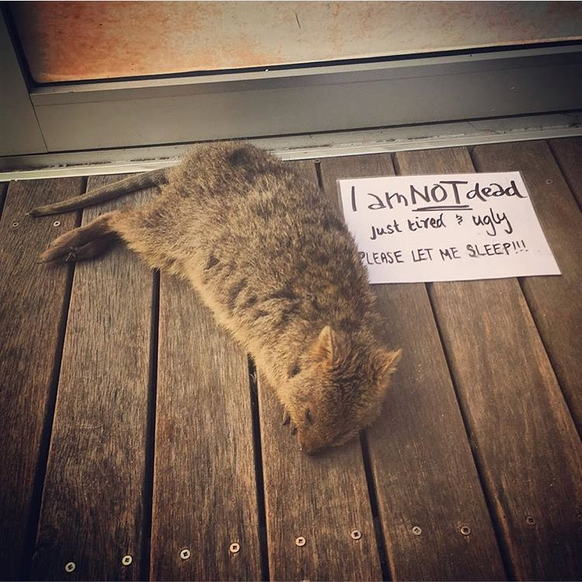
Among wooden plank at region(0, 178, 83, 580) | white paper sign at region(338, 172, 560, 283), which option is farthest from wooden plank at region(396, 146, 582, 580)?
wooden plank at region(0, 178, 83, 580)

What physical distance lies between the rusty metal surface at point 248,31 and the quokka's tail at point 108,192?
0.58 m

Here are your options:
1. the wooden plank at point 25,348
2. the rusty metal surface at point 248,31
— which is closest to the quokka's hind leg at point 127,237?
the wooden plank at point 25,348

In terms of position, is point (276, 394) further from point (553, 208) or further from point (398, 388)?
point (553, 208)

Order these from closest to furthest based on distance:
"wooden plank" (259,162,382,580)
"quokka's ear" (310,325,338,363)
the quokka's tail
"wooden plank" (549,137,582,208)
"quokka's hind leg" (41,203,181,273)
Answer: "wooden plank" (259,162,382,580) → "quokka's ear" (310,325,338,363) → "quokka's hind leg" (41,203,181,273) → the quokka's tail → "wooden plank" (549,137,582,208)

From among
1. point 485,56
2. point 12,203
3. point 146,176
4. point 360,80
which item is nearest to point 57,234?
point 12,203

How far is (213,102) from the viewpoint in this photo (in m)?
3.11

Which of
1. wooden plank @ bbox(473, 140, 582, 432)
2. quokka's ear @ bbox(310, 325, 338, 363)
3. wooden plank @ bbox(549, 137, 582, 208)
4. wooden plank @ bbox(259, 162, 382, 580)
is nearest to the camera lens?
wooden plank @ bbox(259, 162, 382, 580)

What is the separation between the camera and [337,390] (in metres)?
2.12

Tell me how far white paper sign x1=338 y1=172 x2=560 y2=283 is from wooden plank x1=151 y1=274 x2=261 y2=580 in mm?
926

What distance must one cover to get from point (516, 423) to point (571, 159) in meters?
1.80

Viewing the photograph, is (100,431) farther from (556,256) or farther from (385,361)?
(556,256)

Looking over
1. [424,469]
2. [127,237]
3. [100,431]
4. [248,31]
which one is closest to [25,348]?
[100,431]

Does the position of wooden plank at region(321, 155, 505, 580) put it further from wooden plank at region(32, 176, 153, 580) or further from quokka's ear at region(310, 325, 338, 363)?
wooden plank at region(32, 176, 153, 580)

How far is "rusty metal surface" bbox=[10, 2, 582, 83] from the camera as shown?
2.81 metres
